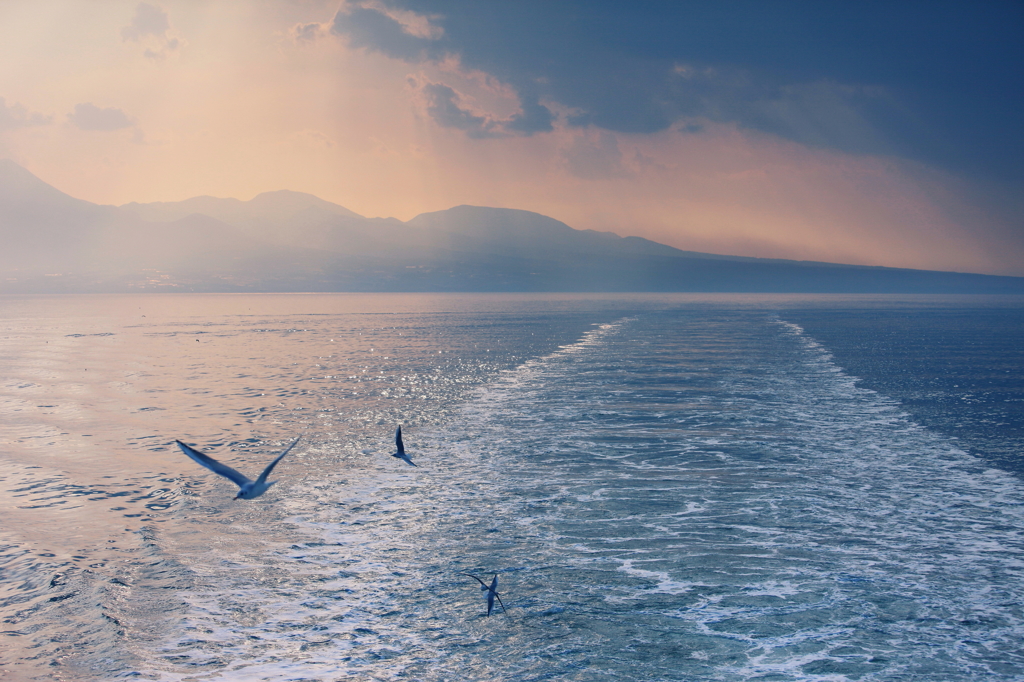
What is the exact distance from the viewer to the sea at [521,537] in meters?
7.70

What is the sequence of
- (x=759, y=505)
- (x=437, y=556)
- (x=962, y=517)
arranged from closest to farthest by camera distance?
(x=437, y=556) < (x=962, y=517) < (x=759, y=505)

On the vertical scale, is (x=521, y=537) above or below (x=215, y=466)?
below

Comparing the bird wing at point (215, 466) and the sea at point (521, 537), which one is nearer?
the sea at point (521, 537)

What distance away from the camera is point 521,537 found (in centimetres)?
1125

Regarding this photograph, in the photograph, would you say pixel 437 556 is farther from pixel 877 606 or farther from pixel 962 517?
pixel 962 517

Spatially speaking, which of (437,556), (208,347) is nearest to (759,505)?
(437,556)

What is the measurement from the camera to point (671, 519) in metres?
12.0

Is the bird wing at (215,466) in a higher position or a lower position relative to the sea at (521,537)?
higher

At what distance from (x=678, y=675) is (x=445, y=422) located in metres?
14.4

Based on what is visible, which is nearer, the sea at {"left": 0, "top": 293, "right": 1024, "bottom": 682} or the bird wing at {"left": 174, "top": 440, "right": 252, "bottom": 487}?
the sea at {"left": 0, "top": 293, "right": 1024, "bottom": 682}

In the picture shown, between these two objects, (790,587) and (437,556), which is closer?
(790,587)

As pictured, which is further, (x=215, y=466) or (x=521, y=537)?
(x=521, y=537)

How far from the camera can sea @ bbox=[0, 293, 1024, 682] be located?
7.70 m

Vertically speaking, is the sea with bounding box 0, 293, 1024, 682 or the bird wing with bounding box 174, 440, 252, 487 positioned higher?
the bird wing with bounding box 174, 440, 252, 487
